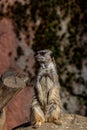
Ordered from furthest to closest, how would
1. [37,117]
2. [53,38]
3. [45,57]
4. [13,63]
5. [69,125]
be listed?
[53,38]
[13,63]
[69,125]
[37,117]
[45,57]

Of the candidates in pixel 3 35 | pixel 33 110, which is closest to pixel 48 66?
pixel 33 110

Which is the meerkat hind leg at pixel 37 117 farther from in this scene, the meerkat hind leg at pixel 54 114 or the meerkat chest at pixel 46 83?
the meerkat chest at pixel 46 83

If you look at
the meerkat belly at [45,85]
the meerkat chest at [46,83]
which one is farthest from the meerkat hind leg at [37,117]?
the meerkat chest at [46,83]

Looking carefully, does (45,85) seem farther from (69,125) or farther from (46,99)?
(69,125)

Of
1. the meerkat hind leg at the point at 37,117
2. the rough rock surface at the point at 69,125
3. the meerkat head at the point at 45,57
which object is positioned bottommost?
the rough rock surface at the point at 69,125

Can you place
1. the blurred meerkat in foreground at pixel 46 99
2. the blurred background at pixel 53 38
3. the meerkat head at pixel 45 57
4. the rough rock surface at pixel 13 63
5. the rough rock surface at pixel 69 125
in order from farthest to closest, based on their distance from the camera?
the blurred background at pixel 53 38
the rough rock surface at pixel 13 63
the rough rock surface at pixel 69 125
the blurred meerkat in foreground at pixel 46 99
the meerkat head at pixel 45 57

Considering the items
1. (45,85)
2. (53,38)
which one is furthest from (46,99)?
(53,38)

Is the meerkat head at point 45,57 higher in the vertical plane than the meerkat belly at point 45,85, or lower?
higher

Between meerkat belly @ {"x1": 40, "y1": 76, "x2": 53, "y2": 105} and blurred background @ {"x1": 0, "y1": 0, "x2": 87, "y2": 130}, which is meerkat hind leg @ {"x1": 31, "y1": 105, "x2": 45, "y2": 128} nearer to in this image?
meerkat belly @ {"x1": 40, "y1": 76, "x2": 53, "y2": 105}

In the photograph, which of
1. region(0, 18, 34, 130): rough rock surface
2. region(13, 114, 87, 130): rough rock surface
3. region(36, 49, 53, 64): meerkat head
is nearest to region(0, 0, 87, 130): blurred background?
region(0, 18, 34, 130): rough rock surface
